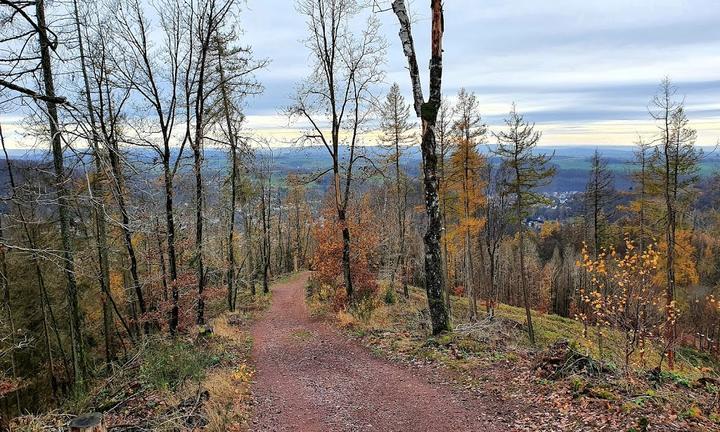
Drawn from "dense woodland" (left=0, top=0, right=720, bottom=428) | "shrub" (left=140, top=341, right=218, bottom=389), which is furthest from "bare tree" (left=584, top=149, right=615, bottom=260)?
"shrub" (left=140, top=341, right=218, bottom=389)

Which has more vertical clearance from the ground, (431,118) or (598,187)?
(431,118)

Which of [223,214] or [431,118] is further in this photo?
[223,214]

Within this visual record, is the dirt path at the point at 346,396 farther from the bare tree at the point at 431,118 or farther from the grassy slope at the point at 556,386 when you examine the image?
the bare tree at the point at 431,118

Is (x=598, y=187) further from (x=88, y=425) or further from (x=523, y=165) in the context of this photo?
(x=88, y=425)

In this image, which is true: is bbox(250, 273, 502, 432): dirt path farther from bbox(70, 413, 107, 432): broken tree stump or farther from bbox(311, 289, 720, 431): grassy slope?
bbox(70, 413, 107, 432): broken tree stump

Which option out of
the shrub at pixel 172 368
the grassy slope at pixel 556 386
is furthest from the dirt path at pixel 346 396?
the shrub at pixel 172 368

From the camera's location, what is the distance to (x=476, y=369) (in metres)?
8.08

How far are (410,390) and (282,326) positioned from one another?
9.35 metres

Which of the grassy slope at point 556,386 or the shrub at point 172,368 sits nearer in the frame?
the grassy slope at point 556,386

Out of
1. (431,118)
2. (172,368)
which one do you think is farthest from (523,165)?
(172,368)

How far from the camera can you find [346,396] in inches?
309

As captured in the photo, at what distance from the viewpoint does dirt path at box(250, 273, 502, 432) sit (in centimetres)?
656

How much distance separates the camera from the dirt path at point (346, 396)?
6.56m

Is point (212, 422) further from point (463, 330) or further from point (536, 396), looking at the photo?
point (463, 330)
